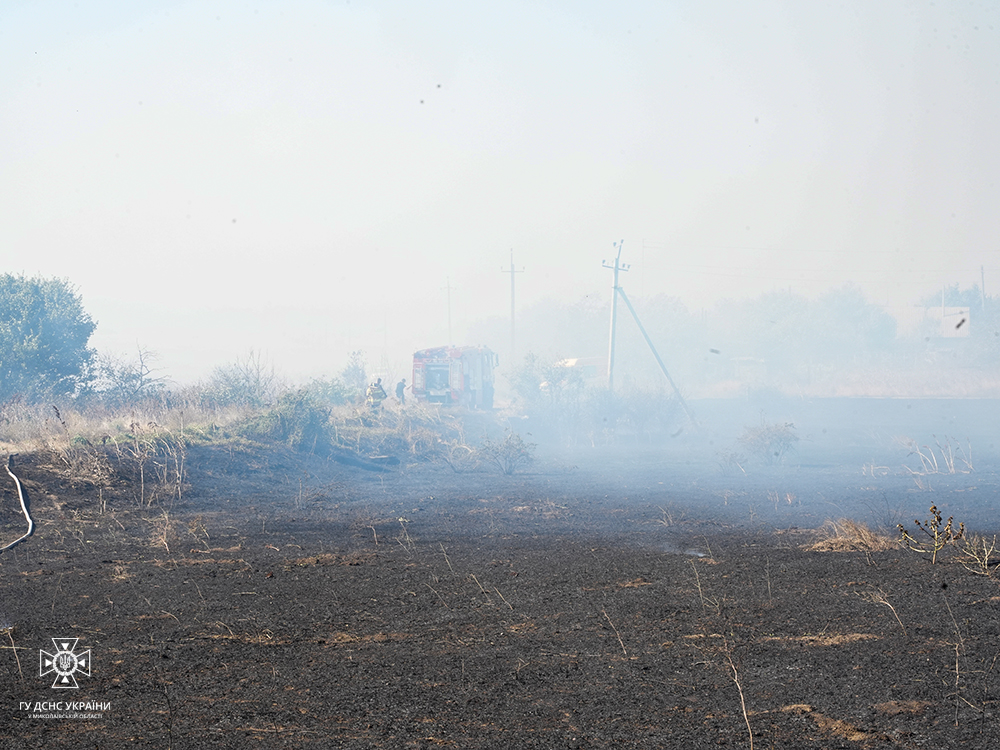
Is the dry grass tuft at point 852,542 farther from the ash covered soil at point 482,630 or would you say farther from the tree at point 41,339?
the tree at point 41,339

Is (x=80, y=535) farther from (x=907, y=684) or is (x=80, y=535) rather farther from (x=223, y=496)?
(x=907, y=684)

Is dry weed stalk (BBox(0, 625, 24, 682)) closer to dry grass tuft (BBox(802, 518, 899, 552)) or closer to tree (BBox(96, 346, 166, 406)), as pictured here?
dry grass tuft (BBox(802, 518, 899, 552))

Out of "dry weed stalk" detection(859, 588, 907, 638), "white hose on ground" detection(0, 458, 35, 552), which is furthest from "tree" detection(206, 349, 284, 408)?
"dry weed stalk" detection(859, 588, 907, 638)

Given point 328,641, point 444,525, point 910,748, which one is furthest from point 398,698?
point 444,525

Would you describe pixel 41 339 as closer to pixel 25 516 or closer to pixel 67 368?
pixel 67 368

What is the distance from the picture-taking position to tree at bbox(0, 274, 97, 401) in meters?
25.6

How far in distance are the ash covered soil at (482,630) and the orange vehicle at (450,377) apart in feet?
76.0

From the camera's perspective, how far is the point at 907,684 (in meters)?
5.38

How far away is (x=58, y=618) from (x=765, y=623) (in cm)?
655

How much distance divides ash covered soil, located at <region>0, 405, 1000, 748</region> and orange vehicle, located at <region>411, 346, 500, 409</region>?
2316 cm

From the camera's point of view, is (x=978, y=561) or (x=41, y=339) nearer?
(x=978, y=561)

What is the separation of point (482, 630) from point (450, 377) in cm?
3101

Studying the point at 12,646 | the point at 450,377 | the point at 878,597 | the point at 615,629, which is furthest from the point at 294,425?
the point at 878,597

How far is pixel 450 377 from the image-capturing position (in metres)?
37.7
